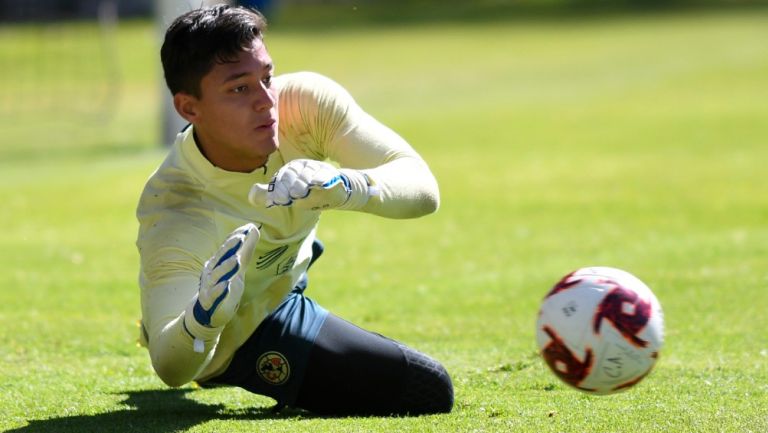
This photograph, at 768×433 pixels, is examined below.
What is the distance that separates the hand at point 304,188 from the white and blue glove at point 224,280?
18 centimetres

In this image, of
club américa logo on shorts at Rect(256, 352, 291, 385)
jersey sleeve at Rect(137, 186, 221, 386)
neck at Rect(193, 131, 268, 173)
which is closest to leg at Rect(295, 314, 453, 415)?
club américa logo on shorts at Rect(256, 352, 291, 385)

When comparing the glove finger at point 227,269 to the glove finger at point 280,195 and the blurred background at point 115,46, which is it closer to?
the glove finger at point 280,195

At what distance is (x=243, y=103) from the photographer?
5.64 meters

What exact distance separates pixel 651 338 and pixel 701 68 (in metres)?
26.2

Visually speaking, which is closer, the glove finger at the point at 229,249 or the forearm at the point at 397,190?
the glove finger at the point at 229,249

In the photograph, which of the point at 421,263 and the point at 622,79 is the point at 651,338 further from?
the point at 622,79

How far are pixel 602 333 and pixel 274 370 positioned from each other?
5.54 ft

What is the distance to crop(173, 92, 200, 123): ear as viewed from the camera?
5.75 meters

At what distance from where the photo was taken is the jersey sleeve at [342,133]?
5.79 m

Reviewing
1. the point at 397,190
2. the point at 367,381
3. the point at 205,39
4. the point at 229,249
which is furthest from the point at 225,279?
the point at 367,381

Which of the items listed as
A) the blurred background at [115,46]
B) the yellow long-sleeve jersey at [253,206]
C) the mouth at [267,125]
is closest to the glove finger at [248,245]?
the yellow long-sleeve jersey at [253,206]

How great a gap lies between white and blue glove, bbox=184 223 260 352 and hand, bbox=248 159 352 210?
18 cm

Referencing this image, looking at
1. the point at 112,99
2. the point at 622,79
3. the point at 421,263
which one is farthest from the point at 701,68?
the point at 421,263

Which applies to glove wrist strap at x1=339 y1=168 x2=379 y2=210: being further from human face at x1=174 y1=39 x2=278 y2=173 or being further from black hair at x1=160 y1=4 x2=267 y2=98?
black hair at x1=160 y1=4 x2=267 y2=98
